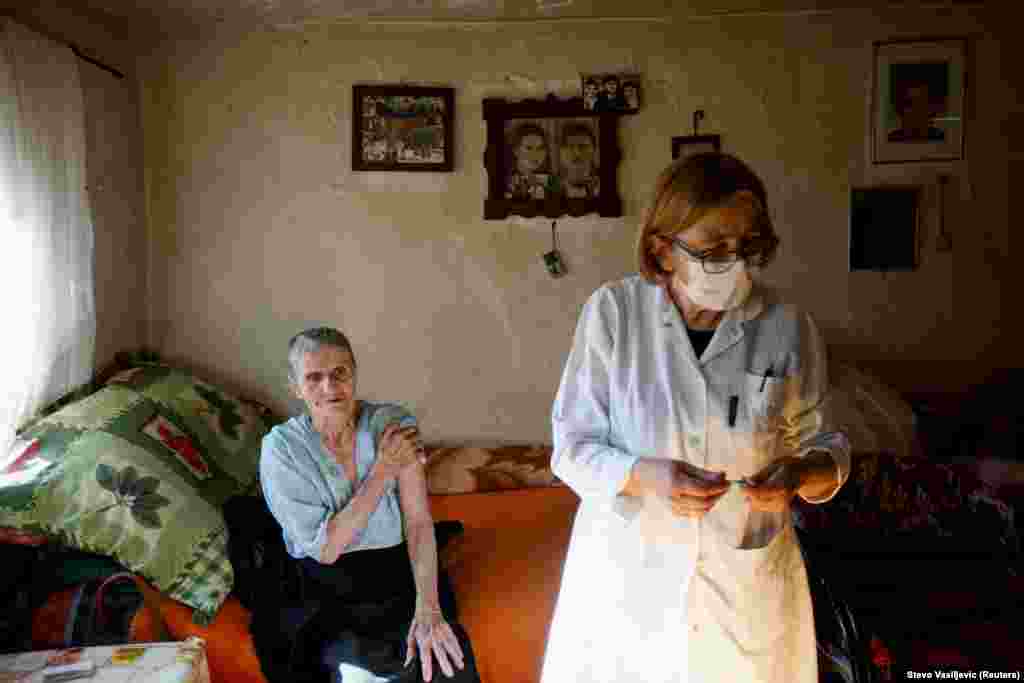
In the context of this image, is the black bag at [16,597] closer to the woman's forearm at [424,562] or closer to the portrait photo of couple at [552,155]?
the woman's forearm at [424,562]

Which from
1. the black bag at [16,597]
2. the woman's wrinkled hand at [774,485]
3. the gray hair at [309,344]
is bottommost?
the black bag at [16,597]

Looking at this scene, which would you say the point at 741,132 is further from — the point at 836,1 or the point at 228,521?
the point at 228,521

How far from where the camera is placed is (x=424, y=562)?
213 centimetres

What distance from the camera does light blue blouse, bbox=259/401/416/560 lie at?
6.80 ft

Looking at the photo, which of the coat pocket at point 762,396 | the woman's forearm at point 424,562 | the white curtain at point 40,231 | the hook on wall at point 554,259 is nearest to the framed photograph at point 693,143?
the hook on wall at point 554,259

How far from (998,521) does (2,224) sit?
122 inches

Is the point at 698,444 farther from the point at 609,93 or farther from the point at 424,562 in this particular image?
the point at 609,93

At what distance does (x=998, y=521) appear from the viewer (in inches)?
93.9

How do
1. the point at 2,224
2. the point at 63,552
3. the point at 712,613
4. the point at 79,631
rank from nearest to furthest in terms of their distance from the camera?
the point at 712,613
the point at 79,631
the point at 63,552
the point at 2,224

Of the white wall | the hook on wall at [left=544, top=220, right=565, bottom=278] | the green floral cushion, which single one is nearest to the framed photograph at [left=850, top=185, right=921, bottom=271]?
the white wall

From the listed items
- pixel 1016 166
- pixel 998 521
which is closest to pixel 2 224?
pixel 998 521

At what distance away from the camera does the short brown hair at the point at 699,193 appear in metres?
1.38

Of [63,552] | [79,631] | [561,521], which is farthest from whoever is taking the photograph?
[561,521]

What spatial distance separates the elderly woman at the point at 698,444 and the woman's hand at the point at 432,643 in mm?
545
